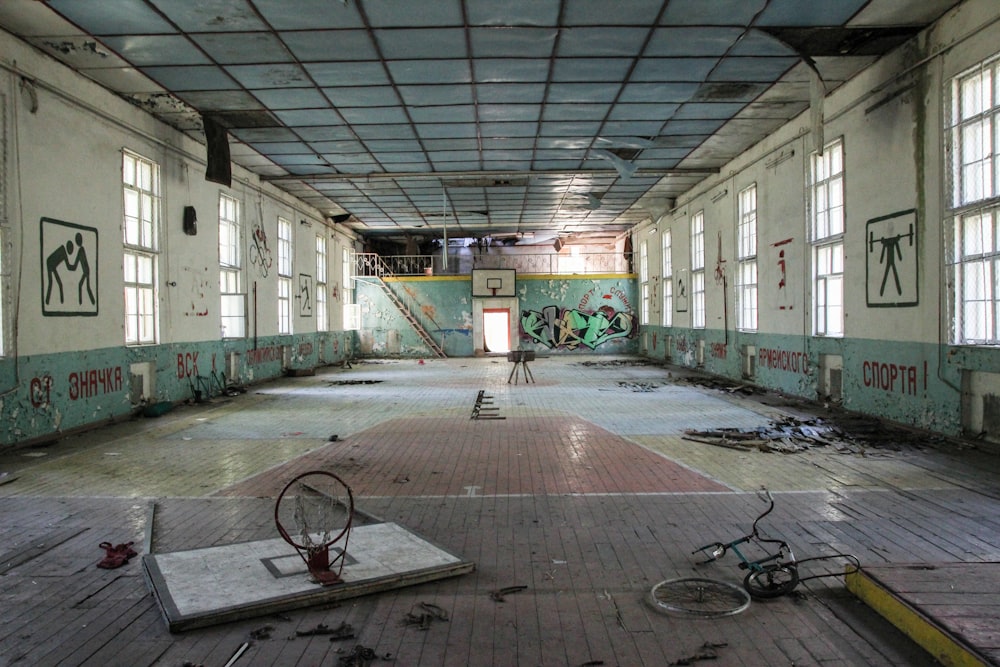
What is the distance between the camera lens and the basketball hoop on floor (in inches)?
147

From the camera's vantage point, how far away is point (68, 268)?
8922 millimetres

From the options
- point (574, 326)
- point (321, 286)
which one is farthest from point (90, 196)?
point (574, 326)

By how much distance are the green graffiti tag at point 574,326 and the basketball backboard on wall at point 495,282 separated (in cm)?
131

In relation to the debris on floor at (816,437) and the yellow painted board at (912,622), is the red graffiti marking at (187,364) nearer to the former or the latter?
the debris on floor at (816,437)

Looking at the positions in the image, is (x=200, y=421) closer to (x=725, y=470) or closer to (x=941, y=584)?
(x=725, y=470)

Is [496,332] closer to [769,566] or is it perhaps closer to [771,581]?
[769,566]

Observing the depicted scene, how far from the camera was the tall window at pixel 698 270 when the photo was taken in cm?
1795

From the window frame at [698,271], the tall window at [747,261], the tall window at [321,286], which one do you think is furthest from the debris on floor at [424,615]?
the tall window at [321,286]

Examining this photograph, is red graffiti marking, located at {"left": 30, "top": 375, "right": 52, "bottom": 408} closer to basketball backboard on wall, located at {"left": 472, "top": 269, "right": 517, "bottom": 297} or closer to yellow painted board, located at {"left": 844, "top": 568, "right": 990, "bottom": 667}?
yellow painted board, located at {"left": 844, "top": 568, "right": 990, "bottom": 667}

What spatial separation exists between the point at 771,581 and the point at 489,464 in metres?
3.72

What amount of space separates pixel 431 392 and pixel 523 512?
888 centimetres

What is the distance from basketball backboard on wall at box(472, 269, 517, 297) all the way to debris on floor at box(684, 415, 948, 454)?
18195 mm

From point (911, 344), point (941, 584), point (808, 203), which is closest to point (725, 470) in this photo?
point (941, 584)

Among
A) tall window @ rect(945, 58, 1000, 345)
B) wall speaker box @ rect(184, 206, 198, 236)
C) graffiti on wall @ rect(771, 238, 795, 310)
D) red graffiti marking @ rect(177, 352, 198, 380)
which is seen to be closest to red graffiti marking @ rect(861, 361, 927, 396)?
tall window @ rect(945, 58, 1000, 345)
